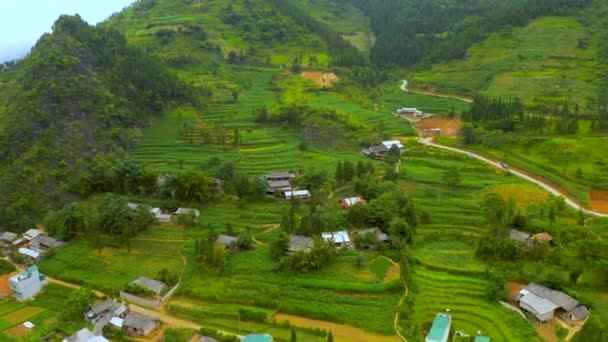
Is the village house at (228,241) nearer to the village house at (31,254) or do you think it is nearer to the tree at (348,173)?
the tree at (348,173)

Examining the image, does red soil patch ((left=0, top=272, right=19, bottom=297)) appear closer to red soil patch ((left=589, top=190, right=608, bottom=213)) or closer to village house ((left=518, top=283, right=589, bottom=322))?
village house ((left=518, top=283, right=589, bottom=322))

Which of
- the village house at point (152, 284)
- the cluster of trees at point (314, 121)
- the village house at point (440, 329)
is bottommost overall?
the village house at point (440, 329)

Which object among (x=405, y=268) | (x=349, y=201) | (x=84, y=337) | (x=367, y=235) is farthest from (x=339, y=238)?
(x=84, y=337)

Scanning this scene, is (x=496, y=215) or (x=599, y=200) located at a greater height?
(x=496, y=215)

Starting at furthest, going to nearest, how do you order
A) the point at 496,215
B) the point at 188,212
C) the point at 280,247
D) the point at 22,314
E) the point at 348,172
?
the point at 348,172 → the point at 188,212 → the point at 496,215 → the point at 280,247 → the point at 22,314

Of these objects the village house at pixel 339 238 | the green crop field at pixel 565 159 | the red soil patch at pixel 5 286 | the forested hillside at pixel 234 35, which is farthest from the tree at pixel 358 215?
the forested hillside at pixel 234 35

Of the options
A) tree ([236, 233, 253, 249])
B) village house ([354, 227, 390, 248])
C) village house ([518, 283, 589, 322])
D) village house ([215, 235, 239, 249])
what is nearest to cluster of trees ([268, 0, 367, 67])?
village house ([354, 227, 390, 248])

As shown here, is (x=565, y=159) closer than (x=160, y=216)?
No

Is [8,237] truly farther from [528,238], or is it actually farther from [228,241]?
[528,238]

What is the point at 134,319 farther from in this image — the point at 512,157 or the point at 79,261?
the point at 512,157
